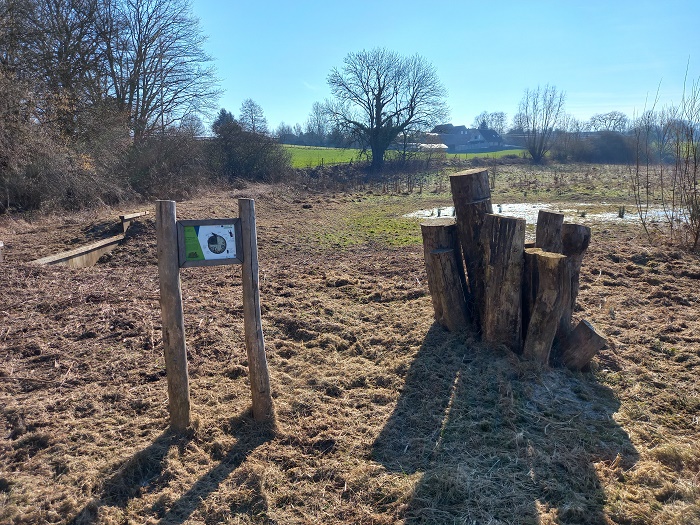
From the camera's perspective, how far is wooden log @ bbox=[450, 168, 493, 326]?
4645 mm

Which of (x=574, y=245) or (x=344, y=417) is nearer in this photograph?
(x=344, y=417)

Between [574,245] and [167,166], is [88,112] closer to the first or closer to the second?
[167,166]

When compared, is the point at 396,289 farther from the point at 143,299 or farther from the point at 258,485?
the point at 258,485

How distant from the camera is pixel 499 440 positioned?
131 inches

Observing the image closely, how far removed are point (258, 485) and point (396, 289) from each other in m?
4.17

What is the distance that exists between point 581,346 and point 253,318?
9.46ft

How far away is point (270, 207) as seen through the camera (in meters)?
17.3

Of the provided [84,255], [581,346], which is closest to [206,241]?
[581,346]

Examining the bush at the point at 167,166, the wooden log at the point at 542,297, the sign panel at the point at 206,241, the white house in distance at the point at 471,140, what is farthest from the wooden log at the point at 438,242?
the white house in distance at the point at 471,140

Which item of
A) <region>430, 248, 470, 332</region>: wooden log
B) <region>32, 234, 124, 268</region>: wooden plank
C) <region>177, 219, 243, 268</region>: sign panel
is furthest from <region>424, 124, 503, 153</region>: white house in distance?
<region>177, 219, 243, 268</region>: sign panel

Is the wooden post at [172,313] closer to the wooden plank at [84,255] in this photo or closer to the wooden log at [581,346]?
the wooden log at [581,346]

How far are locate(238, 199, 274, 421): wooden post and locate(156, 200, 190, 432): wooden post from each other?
45 cm

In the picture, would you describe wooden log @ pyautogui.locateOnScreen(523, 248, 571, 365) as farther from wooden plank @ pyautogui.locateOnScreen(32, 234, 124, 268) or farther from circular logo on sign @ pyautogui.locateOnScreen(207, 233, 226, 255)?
wooden plank @ pyautogui.locateOnScreen(32, 234, 124, 268)

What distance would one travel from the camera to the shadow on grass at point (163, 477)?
2.70 metres
